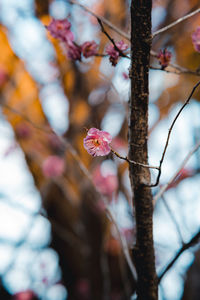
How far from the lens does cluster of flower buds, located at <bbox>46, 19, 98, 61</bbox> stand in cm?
74

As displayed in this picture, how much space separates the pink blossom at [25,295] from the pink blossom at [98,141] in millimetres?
1674

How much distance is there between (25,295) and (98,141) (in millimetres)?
1777

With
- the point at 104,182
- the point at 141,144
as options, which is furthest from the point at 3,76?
the point at 141,144

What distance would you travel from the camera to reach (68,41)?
0.74 meters

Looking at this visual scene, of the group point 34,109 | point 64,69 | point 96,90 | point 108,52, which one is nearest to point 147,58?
point 108,52

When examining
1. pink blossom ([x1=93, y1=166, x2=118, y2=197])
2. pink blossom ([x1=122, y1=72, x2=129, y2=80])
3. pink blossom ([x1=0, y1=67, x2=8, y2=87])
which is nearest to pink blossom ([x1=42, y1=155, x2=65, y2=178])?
pink blossom ([x1=93, y1=166, x2=118, y2=197])

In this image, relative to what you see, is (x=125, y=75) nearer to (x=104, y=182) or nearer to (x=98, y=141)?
(x=98, y=141)

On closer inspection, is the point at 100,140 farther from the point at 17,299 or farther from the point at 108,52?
the point at 17,299

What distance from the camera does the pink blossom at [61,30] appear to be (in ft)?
2.45

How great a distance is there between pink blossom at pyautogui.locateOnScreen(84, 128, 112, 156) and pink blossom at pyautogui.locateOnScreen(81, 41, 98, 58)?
0.36 meters

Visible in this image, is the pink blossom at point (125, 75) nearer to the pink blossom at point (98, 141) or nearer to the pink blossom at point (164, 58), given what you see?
the pink blossom at point (164, 58)

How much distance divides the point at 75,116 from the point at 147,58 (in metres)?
1.36

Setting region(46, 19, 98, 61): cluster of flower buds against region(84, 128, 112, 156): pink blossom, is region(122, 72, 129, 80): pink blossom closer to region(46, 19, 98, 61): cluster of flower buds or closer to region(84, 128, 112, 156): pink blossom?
region(46, 19, 98, 61): cluster of flower buds

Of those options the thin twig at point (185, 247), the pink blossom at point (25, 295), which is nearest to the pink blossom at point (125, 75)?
the thin twig at point (185, 247)
